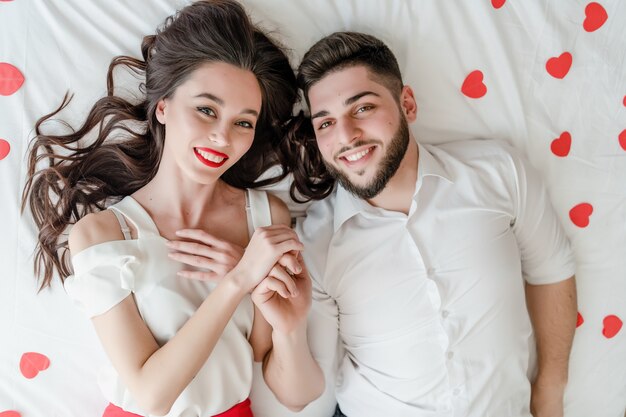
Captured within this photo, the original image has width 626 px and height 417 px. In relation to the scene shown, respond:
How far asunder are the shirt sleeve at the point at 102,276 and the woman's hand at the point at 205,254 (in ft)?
0.40

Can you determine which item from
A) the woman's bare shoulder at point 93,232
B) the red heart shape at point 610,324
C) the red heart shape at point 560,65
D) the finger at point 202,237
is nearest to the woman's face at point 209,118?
the finger at point 202,237

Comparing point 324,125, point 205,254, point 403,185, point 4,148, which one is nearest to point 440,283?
point 403,185

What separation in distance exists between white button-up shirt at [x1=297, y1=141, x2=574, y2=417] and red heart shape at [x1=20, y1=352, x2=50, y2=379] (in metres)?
0.83

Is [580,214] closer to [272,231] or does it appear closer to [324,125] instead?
[324,125]

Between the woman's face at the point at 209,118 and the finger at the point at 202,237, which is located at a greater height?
the woman's face at the point at 209,118

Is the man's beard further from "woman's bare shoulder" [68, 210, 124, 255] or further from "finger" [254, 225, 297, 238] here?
"woman's bare shoulder" [68, 210, 124, 255]

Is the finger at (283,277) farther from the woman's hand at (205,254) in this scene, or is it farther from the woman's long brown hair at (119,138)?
the woman's long brown hair at (119,138)

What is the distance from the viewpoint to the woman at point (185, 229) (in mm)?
1419

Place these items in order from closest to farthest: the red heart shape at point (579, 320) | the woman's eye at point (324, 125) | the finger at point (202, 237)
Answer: the finger at point (202, 237) < the woman's eye at point (324, 125) < the red heart shape at point (579, 320)

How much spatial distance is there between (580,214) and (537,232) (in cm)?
25

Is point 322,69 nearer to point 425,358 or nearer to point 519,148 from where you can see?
→ point 519,148

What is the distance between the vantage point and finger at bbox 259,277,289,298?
1414mm

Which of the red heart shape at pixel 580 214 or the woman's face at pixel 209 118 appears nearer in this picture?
the woman's face at pixel 209 118

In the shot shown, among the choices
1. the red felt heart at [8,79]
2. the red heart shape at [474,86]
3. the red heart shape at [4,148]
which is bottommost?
the red heart shape at [474,86]
